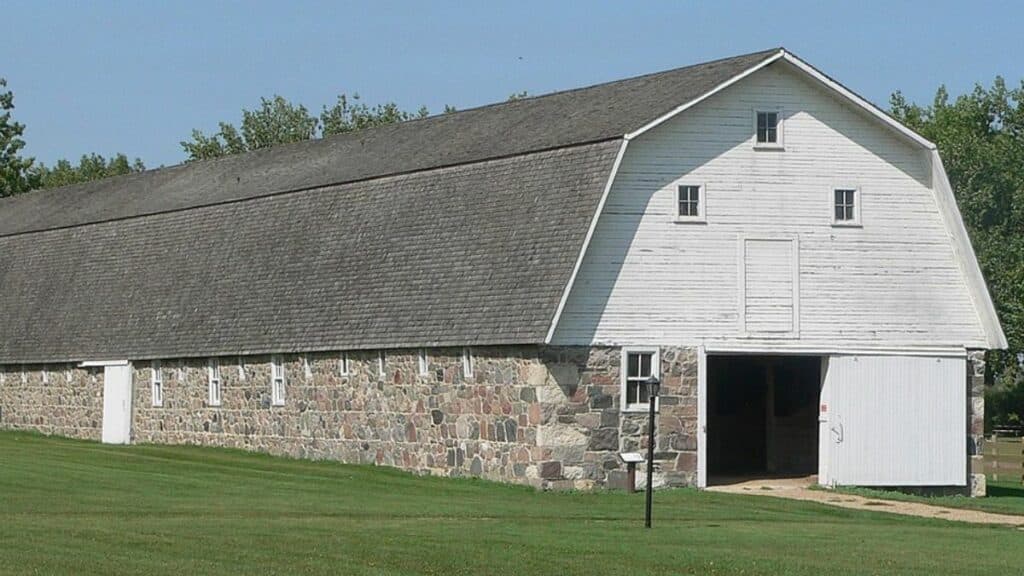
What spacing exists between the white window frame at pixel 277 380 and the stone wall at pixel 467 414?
0.16 m

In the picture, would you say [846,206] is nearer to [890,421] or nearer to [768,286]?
[768,286]

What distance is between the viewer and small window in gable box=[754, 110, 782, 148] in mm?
36719

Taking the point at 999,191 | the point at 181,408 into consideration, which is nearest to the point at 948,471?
the point at 181,408

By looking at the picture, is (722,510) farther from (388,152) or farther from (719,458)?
(388,152)

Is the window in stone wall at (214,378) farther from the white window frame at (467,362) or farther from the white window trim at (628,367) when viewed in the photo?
the white window trim at (628,367)

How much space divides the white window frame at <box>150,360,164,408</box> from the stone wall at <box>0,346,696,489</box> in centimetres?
154

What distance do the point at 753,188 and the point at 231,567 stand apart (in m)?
18.0

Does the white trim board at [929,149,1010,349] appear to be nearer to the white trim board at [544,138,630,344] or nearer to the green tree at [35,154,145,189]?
the white trim board at [544,138,630,344]

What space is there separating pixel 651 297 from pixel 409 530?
1117cm

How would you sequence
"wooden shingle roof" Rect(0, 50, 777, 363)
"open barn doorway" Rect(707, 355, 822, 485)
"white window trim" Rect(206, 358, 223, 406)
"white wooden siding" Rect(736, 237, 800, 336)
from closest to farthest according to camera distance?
"wooden shingle roof" Rect(0, 50, 777, 363) < "white wooden siding" Rect(736, 237, 800, 336) < "open barn doorway" Rect(707, 355, 822, 485) < "white window trim" Rect(206, 358, 223, 406)

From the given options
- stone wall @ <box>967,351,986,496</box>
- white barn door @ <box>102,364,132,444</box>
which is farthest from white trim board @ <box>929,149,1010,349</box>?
white barn door @ <box>102,364,132,444</box>

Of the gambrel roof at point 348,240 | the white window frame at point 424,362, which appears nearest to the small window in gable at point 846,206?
the gambrel roof at point 348,240

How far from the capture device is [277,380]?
141 ft

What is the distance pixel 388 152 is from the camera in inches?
1757
